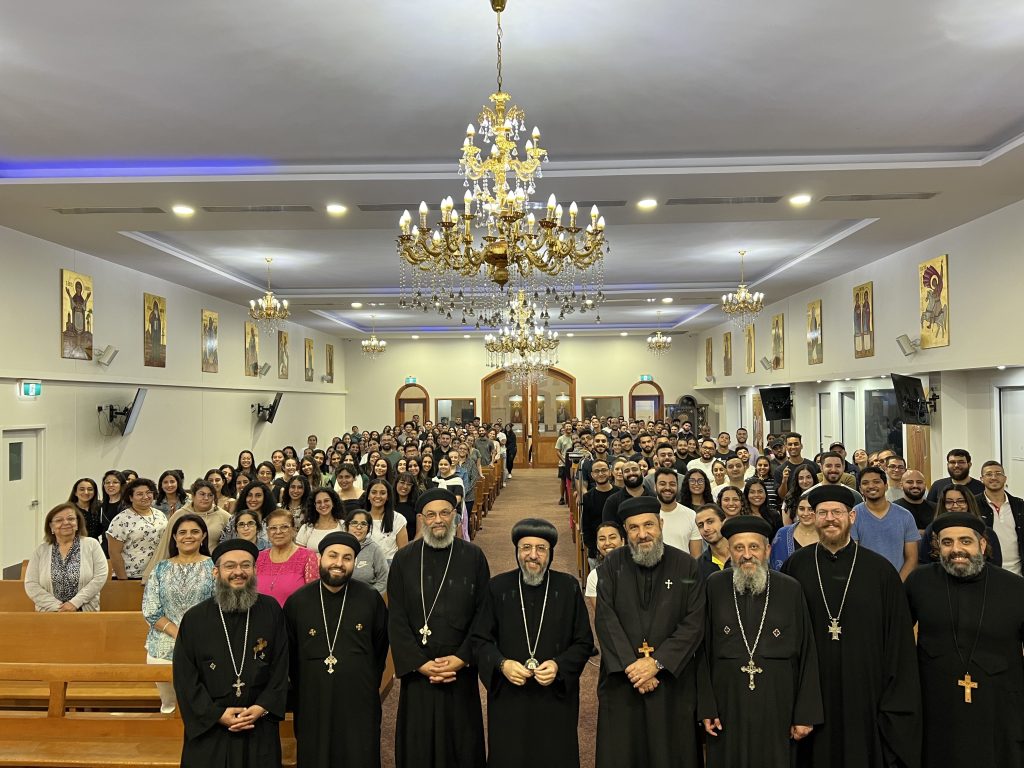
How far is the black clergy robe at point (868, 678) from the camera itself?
12.5 feet

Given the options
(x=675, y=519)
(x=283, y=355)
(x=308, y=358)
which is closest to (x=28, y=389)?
(x=675, y=519)

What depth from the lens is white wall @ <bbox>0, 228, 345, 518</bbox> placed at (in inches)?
401

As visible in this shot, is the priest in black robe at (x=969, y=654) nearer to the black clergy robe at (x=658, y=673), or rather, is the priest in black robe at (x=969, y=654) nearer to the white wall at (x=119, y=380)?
the black clergy robe at (x=658, y=673)

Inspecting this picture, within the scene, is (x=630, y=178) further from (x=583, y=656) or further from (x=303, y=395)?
(x=303, y=395)

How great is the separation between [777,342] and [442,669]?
15.9m

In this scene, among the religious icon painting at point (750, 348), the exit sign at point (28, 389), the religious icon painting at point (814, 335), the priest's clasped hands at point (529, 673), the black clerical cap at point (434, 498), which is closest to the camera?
the priest's clasped hands at point (529, 673)

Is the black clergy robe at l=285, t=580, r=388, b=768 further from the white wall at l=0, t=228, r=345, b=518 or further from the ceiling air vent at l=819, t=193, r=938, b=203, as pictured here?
the white wall at l=0, t=228, r=345, b=518

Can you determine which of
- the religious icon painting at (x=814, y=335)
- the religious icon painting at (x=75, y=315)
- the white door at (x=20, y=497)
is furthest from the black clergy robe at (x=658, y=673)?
the religious icon painting at (x=814, y=335)

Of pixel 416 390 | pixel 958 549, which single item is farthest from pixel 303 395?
pixel 958 549

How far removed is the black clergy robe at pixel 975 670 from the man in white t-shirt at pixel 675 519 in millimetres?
2179

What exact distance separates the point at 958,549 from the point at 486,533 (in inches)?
400

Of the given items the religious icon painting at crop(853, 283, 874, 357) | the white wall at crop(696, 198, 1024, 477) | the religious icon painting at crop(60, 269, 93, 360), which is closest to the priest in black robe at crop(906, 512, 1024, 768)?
the white wall at crop(696, 198, 1024, 477)

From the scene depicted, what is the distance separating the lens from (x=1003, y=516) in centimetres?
622

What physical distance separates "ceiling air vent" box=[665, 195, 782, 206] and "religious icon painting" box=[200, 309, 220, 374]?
35.4 feet
